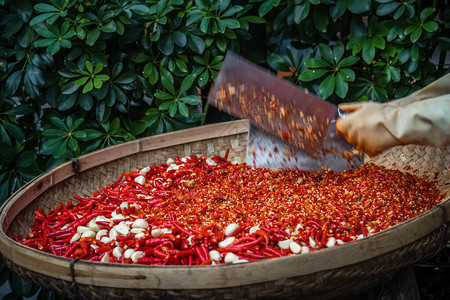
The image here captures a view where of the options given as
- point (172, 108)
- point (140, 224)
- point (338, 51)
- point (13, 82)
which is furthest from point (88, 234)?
point (338, 51)

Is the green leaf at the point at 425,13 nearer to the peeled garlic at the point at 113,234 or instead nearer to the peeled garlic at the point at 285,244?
the peeled garlic at the point at 285,244

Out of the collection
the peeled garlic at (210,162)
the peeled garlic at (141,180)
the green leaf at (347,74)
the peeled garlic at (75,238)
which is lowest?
the peeled garlic at (210,162)

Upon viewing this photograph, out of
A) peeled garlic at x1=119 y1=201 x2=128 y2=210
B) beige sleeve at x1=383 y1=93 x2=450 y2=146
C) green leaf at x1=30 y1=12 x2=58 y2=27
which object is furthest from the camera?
green leaf at x1=30 y1=12 x2=58 y2=27

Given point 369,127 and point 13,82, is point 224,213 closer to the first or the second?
point 369,127

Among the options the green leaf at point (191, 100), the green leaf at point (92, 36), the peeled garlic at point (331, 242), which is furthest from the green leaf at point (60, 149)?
the peeled garlic at point (331, 242)

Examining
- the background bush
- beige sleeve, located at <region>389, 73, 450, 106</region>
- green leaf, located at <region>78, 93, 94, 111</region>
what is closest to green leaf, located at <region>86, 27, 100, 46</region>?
the background bush

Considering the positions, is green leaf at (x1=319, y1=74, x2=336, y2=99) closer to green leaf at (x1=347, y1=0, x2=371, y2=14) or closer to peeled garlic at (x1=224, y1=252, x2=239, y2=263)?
green leaf at (x1=347, y1=0, x2=371, y2=14)

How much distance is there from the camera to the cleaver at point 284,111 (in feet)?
4.83

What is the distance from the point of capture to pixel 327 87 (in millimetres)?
2068

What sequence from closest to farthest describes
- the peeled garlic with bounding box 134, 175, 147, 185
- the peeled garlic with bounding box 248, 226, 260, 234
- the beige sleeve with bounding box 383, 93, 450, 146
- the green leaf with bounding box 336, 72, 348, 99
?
the beige sleeve with bounding box 383, 93, 450, 146
the peeled garlic with bounding box 248, 226, 260, 234
the peeled garlic with bounding box 134, 175, 147, 185
the green leaf with bounding box 336, 72, 348, 99

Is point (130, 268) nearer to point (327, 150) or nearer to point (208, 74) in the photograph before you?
point (327, 150)

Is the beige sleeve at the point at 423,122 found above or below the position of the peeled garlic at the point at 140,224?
above

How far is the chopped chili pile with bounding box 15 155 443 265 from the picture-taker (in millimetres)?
1228

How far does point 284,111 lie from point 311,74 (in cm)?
70
